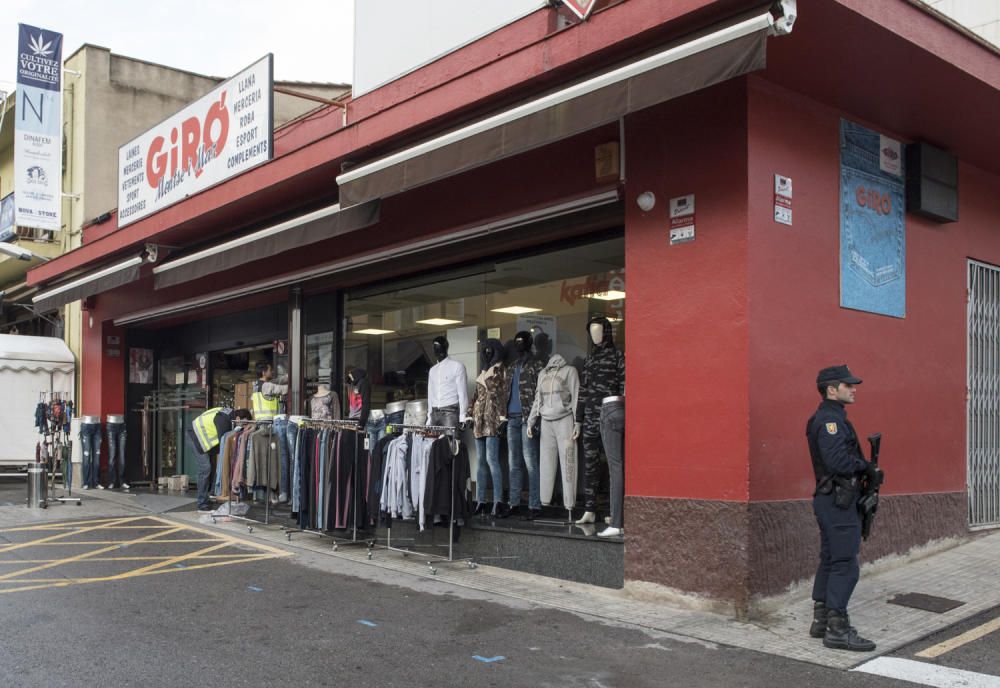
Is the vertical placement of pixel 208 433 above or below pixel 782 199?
below

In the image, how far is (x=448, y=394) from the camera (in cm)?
1009

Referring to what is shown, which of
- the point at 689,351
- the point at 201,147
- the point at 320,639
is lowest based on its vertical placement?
the point at 320,639

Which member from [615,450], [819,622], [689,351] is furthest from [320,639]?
[689,351]

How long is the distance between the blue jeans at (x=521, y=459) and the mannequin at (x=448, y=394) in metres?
0.78

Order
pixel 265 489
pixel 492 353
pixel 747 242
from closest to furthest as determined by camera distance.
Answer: pixel 747 242 → pixel 492 353 → pixel 265 489

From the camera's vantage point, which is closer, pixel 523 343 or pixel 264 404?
pixel 523 343

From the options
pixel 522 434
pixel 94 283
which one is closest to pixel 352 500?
pixel 522 434

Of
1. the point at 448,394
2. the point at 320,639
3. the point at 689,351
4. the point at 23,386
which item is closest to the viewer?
the point at 320,639

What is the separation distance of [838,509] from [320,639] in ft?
11.5

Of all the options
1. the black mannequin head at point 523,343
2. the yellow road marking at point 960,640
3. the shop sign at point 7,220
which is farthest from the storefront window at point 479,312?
the shop sign at point 7,220

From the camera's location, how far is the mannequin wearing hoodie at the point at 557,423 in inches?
346

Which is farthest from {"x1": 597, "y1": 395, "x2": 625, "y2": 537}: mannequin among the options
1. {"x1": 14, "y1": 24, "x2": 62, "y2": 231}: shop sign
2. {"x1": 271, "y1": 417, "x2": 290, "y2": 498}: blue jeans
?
{"x1": 14, "y1": 24, "x2": 62, "y2": 231}: shop sign

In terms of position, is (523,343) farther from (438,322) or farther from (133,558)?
(133,558)

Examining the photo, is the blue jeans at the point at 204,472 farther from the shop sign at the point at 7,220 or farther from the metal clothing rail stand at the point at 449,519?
the shop sign at the point at 7,220
